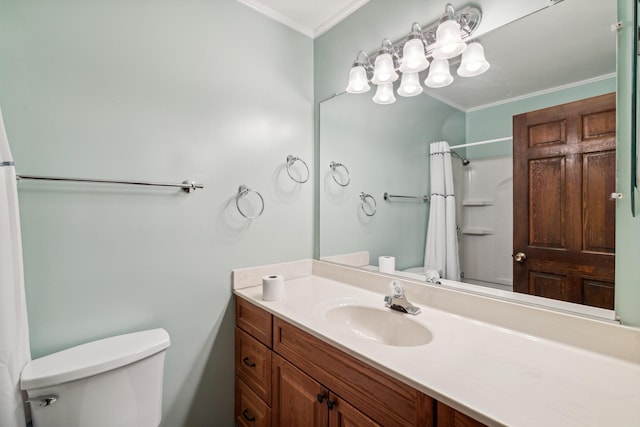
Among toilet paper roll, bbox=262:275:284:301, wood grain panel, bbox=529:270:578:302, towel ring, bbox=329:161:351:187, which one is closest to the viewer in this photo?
wood grain panel, bbox=529:270:578:302

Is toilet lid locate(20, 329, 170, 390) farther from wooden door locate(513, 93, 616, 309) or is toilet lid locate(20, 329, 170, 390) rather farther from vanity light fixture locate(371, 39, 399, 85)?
vanity light fixture locate(371, 39, 399, 85)

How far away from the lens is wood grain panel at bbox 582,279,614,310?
2.83 feet

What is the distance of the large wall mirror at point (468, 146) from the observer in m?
0.93

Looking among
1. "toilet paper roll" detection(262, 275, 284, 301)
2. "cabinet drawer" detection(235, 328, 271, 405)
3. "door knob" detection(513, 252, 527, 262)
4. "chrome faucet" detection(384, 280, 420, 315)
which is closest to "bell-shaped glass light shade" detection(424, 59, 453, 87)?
"door knob" detection(513, 252, 527, 262)

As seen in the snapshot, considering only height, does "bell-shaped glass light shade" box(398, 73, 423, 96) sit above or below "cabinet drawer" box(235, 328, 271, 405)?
above

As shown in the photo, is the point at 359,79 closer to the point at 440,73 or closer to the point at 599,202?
the point at 440,73

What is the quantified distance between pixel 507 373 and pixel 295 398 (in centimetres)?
76

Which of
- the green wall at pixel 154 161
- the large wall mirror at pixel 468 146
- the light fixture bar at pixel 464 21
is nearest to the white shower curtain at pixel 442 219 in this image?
the large wall mirror at pixel 468 146

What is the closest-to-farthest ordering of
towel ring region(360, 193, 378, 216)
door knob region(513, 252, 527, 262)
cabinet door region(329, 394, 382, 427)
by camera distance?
cabinet door region(329, 394, 382, 427) → door knob region(513, 252, 527, 262) → towel ring region(360, 193, 378, 216)

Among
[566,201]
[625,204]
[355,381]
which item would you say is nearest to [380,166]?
[566,201]

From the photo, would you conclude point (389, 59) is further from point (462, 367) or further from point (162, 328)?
point (162, 328)

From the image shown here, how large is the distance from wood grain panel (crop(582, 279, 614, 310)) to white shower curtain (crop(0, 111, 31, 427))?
1.84 metres

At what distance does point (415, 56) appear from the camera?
1.26 m

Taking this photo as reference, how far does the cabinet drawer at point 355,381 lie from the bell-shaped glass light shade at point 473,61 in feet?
4.02
